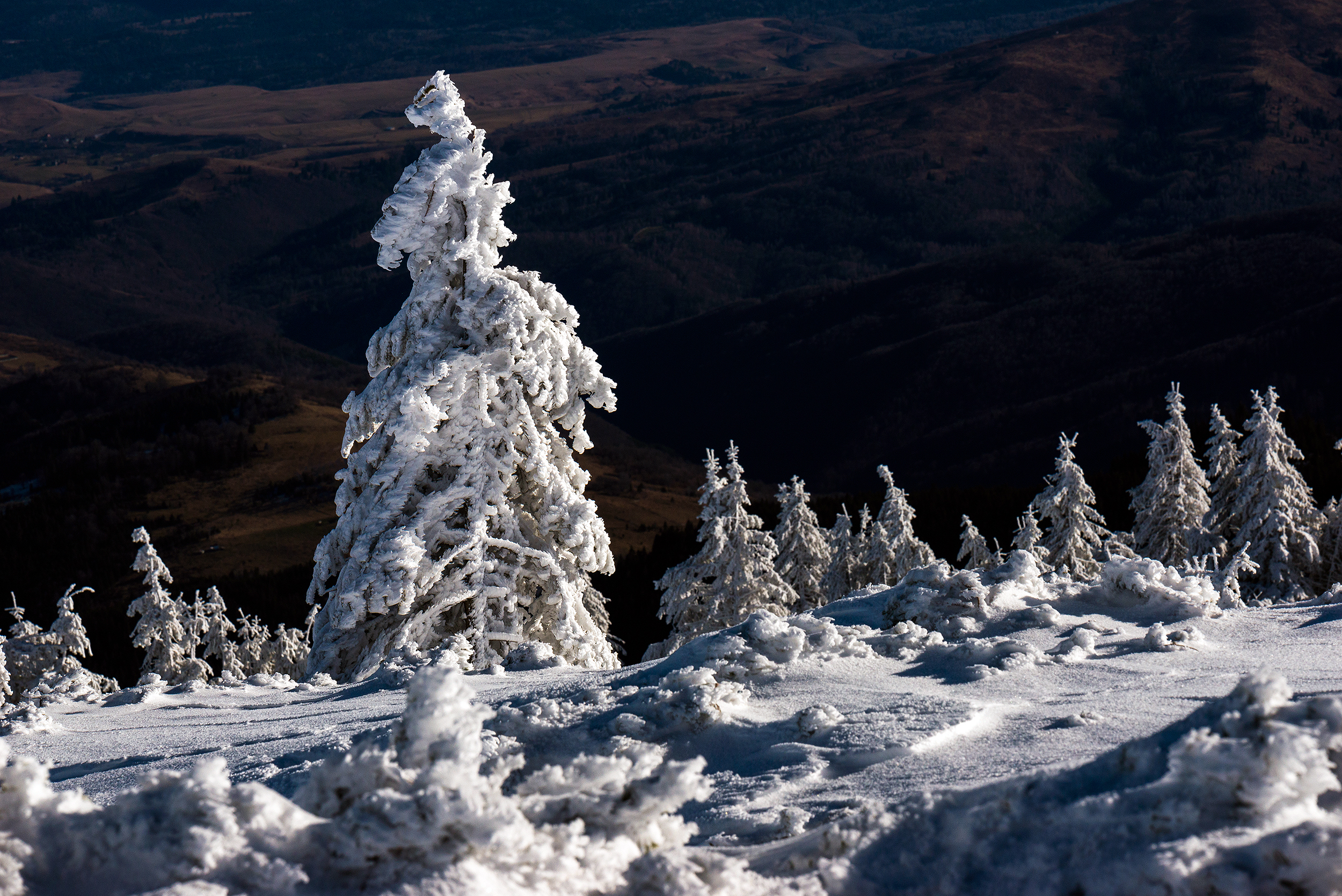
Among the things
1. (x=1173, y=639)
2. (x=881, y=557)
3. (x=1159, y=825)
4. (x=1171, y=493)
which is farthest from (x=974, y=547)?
(x=1159, y=825)

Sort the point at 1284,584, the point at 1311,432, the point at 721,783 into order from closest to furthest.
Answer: the point at 721,783
the point at 1284,584
the point at 1311,432

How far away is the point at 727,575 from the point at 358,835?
909 inches

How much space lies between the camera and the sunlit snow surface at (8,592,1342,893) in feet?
17.5

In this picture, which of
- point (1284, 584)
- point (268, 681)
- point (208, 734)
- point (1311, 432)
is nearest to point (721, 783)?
point (208, 734)

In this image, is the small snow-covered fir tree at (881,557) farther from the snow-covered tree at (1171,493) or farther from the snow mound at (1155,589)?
the snow mound at (1155,589)

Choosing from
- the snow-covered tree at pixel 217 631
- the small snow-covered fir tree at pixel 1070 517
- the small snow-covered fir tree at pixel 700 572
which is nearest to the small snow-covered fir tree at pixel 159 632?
the snow-covered tree at pixel 217 631

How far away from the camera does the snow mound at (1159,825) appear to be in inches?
135

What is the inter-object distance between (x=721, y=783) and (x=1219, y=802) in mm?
2621

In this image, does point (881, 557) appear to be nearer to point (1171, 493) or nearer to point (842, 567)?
point (842, 567)

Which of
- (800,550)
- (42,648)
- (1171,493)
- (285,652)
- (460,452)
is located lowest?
(285,652)

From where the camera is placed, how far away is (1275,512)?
23469 mm

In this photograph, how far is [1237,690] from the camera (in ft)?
12.4

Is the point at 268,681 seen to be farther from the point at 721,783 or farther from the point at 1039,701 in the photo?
the point at 1039,701

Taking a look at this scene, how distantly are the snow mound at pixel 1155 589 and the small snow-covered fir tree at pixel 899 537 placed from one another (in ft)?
62.1
